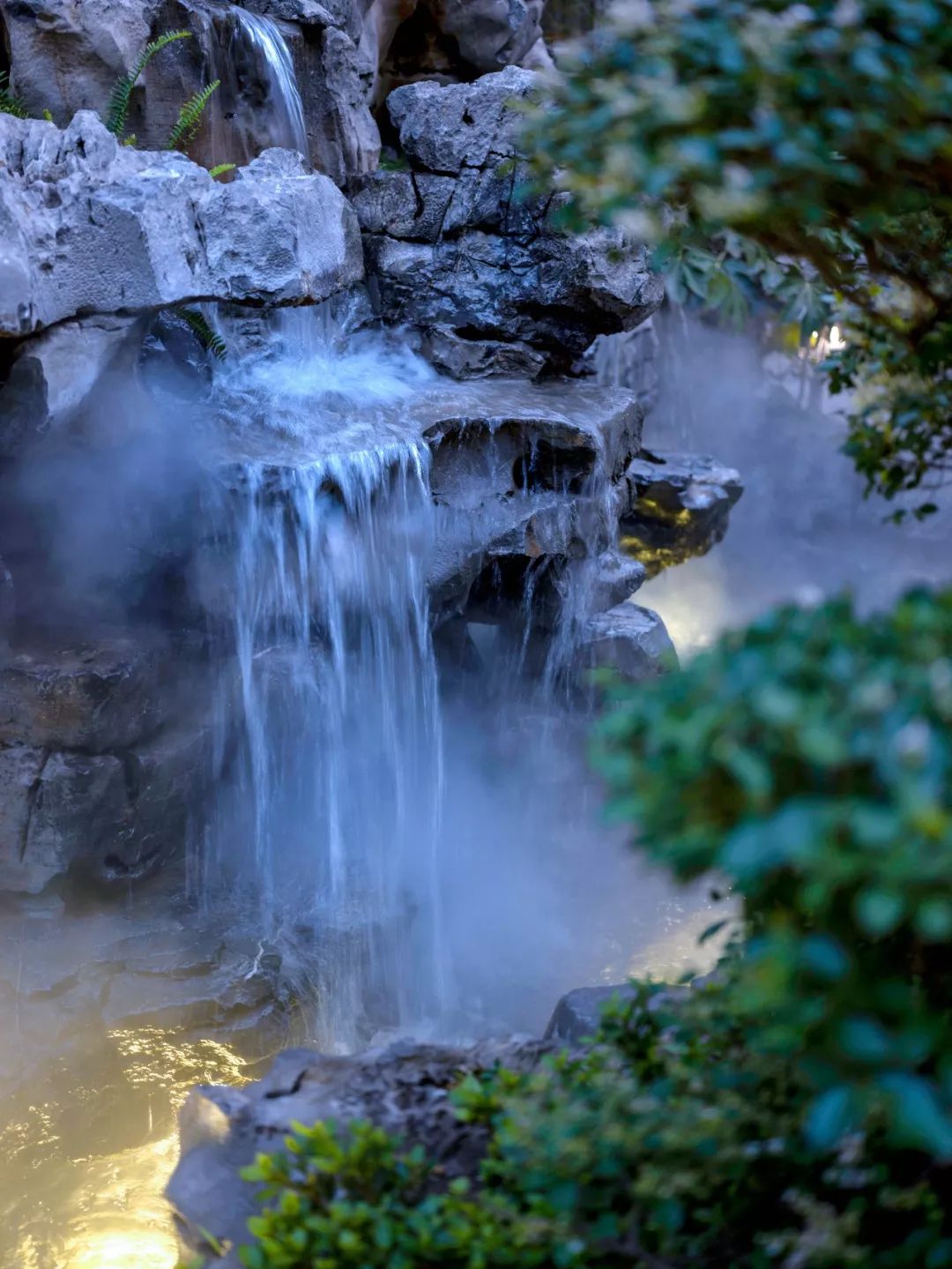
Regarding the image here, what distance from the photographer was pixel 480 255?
327 inches

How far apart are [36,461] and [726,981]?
4.89m

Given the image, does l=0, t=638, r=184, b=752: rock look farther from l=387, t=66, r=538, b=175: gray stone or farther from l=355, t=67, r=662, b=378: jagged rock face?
l=387, t=66, r=538, b=175: gray stone

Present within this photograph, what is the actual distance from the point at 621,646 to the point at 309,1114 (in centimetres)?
558

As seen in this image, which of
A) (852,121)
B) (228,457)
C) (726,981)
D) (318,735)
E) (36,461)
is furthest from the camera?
(318,735)

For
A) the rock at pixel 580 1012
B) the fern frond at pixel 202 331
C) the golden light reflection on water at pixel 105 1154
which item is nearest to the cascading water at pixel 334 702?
the fern frond at pixel 202 331

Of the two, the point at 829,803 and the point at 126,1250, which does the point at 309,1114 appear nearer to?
the point at 829,803

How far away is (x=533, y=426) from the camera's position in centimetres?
762

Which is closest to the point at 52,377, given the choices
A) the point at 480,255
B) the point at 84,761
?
the point at 84,761

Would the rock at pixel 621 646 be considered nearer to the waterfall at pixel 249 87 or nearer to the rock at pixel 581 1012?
the rock at pixel 581 1012

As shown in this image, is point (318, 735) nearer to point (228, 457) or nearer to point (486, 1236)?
point (228, 457)

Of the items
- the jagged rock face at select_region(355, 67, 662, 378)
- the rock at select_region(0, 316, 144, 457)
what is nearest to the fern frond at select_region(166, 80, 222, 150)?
the jagged rock face at select_region(355, 67, 662, 378)

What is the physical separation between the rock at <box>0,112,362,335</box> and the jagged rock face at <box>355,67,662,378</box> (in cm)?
171

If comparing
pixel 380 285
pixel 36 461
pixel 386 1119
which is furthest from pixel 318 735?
pixel 386 1119

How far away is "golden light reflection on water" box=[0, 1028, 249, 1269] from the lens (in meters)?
4.82
